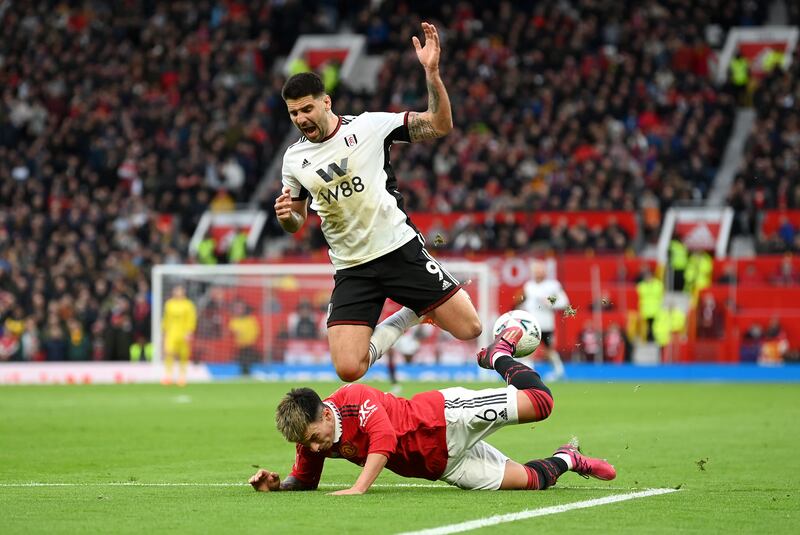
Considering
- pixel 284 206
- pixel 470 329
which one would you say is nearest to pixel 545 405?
pixel 470 329

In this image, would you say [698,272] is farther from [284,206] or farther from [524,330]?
[284,206]

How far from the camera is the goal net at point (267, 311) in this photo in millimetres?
27656

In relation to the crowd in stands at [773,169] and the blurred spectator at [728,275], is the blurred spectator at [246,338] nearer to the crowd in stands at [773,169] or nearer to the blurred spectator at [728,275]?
the blurred spectator at [728,275]

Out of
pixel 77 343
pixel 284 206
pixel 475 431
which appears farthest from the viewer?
pixel 77 343

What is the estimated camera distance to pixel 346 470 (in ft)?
35.3

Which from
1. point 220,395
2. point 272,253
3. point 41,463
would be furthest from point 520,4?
point 41,463

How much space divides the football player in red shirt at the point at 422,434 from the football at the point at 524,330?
0.50m

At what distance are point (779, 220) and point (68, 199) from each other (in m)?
17.9

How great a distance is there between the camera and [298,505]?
762 centimetres

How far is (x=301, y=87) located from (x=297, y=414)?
248cm

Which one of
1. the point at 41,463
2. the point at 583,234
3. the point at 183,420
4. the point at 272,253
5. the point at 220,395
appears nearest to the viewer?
the point at 41,463

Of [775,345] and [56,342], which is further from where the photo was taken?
[56,342]

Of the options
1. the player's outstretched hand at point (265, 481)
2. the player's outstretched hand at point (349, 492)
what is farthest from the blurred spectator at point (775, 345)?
the player's outstretched hand at point (349, 492)

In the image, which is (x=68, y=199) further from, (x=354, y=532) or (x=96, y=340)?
(x=354, y=532)
